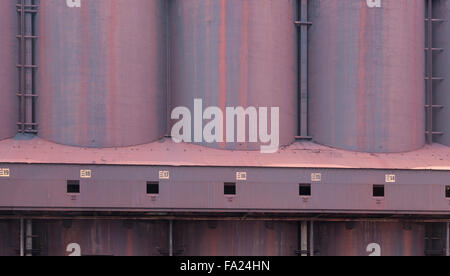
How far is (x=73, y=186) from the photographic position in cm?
2167

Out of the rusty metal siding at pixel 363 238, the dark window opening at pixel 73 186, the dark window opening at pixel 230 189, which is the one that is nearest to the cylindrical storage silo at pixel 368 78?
the rusty metal siding at pixel 363 238

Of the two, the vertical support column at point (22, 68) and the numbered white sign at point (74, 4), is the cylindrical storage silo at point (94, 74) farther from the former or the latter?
the vertical support column at point (22, 68)

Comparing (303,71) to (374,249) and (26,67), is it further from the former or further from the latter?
(26,67)

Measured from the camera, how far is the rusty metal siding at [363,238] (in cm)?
2352

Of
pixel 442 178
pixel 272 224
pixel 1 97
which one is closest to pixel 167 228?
pixel 272 224

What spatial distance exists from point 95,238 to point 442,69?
13.3 metres

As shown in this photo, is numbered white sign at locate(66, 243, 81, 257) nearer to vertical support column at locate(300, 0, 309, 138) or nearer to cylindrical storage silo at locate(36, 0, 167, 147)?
cylindrical storage silo at locate(36, 0, 167, 147)

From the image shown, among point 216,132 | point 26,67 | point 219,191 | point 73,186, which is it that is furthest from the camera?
point 26,67

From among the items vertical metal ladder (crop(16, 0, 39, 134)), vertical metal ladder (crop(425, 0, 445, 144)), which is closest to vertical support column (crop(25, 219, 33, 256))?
vertical metal ladder (crop(16, 0, 39, 134))

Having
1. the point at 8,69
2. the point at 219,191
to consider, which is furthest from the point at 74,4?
the point at 219,191

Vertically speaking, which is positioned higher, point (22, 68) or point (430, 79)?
point (22, 68)

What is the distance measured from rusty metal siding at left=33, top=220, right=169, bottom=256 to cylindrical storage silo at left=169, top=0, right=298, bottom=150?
3.65 m

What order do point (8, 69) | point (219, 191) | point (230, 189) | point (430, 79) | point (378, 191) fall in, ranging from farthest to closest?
point (430, 79)
point (8, 69)
point (378, 191)
point (230, 189)
point (219, 191)
